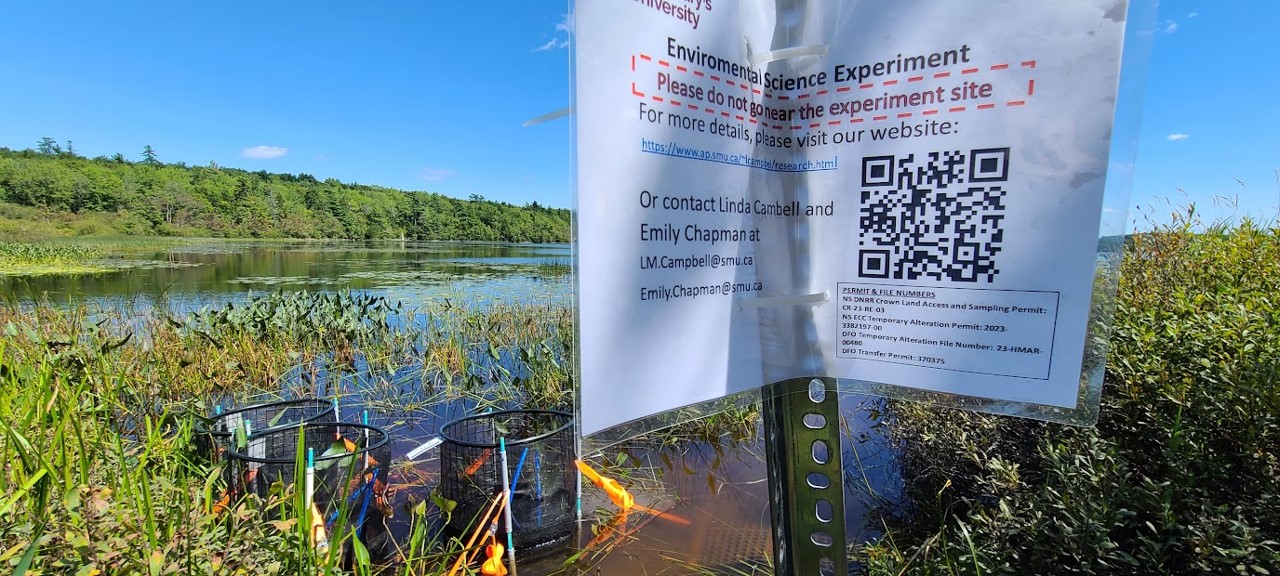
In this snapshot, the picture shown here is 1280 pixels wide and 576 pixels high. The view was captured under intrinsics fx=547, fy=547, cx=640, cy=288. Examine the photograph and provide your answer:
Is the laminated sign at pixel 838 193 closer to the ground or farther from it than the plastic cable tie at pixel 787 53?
closer to the ground

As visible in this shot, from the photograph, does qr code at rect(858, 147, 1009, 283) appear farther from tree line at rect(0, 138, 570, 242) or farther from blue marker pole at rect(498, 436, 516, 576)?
tree line at rect(0, 138, 570, 242)

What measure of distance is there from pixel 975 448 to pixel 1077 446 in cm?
30

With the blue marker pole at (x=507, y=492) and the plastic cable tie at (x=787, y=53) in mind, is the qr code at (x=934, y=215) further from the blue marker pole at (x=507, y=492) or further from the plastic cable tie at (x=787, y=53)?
the blue marker pole at (x=507, y=492)

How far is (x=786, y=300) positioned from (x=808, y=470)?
0.28 meters

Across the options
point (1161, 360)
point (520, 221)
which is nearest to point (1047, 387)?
point (1161, 360)

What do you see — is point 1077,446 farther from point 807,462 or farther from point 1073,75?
point 1073,75

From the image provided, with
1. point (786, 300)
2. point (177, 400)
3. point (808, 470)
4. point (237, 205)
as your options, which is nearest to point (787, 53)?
point (786, 300)

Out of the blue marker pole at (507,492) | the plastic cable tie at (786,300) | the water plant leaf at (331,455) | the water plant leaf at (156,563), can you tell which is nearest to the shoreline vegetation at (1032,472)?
the water plant leaf at (156,563)

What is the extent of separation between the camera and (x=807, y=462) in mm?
838

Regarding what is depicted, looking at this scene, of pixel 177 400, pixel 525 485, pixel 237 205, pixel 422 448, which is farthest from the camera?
pixel 237 205

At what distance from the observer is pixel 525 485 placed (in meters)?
2.05

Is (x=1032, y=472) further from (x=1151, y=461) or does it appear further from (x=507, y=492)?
(x=507, y=492)

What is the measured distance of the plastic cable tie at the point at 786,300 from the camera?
757 mm

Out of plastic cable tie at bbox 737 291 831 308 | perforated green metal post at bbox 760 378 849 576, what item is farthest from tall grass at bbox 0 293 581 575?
plastic cable tie at bbox 737 291 831 308
